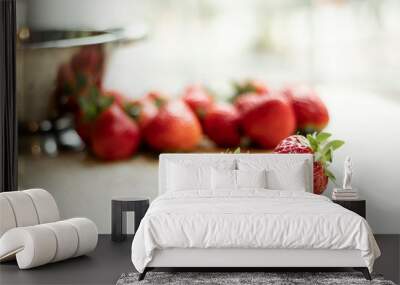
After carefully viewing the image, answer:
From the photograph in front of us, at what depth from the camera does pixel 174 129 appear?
718 cm

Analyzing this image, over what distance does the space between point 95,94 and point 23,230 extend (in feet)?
7.97

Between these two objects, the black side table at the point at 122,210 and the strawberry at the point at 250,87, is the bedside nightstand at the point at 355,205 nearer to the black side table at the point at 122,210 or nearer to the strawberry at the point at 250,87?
the strawberry at the point at 250,87

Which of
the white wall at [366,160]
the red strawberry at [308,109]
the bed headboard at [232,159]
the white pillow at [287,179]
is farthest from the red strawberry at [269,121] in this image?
the white pillow at [287,179]

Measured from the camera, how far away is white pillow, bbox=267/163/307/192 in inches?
242

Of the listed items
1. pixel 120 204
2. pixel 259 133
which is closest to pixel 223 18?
pixel 259 133

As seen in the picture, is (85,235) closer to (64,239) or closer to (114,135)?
(64,239)

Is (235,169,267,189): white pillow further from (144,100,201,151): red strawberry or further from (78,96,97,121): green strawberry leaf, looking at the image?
(78,96,97,121): green strawberry leaf

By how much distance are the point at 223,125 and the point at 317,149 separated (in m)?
1.03

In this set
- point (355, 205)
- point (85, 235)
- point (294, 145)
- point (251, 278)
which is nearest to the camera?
point (251, 278)

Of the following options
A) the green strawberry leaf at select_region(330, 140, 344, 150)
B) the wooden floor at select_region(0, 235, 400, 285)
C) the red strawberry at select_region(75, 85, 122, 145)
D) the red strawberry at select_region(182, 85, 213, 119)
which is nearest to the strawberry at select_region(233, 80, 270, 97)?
the red strawberry at select_region(182, 85, 213, 119)

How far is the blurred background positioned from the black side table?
660mm

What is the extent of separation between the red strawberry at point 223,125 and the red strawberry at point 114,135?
2.53 ft

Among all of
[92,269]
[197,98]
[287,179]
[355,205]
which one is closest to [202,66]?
[197,98]

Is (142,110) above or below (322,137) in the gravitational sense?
above
